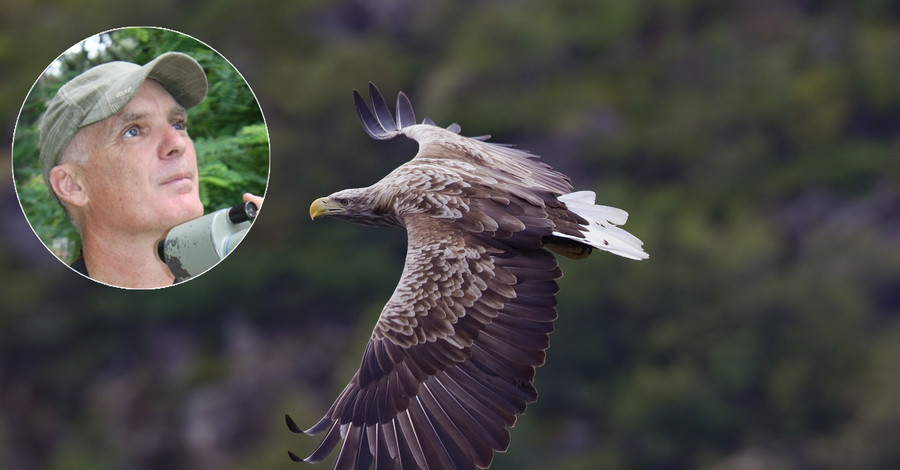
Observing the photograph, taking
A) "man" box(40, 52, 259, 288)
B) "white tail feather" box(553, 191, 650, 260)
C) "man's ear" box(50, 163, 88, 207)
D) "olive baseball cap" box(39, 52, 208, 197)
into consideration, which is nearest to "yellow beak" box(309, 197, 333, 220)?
"white tail feather" box(553, 191, 650, 260)

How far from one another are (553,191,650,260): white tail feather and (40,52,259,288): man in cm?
276

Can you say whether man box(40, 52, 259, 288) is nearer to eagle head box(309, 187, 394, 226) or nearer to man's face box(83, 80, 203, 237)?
man's face box(83, 80, 203, 237)

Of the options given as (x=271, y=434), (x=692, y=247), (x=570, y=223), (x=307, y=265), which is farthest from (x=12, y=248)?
(x=570, y=223)

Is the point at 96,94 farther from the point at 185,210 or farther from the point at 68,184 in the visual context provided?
the point at 185,210

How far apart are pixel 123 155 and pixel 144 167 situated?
0.14 metres

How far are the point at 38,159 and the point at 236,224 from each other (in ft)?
4.62

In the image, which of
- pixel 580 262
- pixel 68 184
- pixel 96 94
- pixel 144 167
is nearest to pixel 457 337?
pixel 144 167

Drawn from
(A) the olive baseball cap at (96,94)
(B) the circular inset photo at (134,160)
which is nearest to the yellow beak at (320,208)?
(B) the circular inset photo at (134,160)

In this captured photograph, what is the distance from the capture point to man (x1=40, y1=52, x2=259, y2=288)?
10.2m

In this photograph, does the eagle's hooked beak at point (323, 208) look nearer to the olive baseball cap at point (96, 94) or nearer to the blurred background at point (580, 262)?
the olive baseball cap at point (96, 94)

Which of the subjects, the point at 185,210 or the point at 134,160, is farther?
the point at 185,210

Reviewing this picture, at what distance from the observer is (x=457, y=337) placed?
456 inches

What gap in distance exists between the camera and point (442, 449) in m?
11.3

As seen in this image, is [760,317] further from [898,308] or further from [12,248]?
[12,248]
